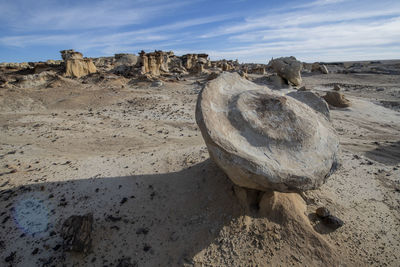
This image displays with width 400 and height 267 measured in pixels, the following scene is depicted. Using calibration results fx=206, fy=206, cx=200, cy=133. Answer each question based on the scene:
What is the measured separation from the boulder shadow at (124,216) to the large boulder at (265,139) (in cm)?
90

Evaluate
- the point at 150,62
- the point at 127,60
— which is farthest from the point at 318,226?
the point at 127,60

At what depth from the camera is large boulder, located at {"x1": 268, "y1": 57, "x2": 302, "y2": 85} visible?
13.1 metres

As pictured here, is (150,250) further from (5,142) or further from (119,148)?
(5,142)

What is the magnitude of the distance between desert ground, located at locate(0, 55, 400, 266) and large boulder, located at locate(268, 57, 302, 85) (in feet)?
26.8

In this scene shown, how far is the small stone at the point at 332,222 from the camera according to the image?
2.75m

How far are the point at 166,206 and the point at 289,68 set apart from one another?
1296 centimetres

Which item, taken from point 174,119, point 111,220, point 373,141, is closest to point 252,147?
point 111,220

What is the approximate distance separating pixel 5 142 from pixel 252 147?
6221mm

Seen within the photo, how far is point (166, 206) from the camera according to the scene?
3066 mm

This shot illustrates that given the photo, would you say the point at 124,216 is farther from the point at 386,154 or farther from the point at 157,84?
the point at 157,84

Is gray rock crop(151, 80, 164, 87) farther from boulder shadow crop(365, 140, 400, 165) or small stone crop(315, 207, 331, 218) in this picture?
small stone crop(315, 207, 331, 218)

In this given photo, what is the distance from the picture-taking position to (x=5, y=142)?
5223 millimetres

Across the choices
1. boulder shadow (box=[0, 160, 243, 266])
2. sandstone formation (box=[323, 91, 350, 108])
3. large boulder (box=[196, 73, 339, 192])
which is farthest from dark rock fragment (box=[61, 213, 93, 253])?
sandstone formation (box=[323, 91, 350, 108])

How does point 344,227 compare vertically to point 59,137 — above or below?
below
